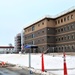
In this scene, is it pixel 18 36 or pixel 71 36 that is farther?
pixel 18 36

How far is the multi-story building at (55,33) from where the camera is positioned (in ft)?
235

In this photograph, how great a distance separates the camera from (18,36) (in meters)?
153

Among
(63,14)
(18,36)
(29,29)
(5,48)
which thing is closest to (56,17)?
(63,14)

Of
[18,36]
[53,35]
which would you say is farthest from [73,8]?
[18,36]

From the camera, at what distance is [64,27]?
7675 centimetres

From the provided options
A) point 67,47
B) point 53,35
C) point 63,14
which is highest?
point 63,14

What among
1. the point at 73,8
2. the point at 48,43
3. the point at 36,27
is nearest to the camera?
the point at 73,8

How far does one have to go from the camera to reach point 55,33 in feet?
276

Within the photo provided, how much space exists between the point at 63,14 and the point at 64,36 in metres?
8.19

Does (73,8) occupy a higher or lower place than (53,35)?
higher

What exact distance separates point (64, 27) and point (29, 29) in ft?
110

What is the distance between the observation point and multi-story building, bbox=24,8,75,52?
71481 millimetres

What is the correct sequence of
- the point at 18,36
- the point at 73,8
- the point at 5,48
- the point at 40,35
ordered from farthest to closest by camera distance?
the point at 5,48 < the point at 18,36 < the point at 40,35 < the point at 73,8

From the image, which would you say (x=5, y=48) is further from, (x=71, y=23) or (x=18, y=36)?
(x=71, y=23)
